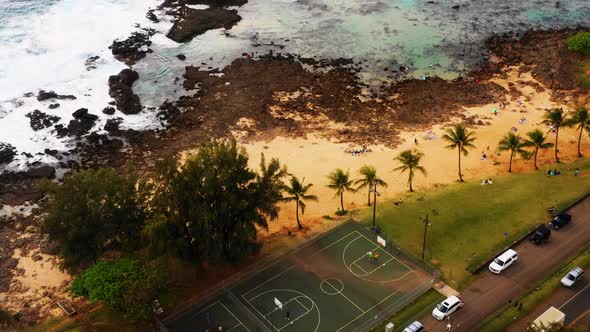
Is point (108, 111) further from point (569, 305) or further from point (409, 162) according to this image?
point (569, 305)

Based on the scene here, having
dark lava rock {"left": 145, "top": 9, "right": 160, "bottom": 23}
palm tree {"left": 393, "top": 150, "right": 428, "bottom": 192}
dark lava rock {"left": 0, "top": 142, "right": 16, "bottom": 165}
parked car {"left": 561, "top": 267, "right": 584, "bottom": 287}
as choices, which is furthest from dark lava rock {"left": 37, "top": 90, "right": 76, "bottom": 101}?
parked car {"left": 561, "top": 267, "right": 584, "bottom": 287}

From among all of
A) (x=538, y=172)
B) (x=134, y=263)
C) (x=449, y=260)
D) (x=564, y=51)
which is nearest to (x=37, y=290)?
(x=134, y=263)

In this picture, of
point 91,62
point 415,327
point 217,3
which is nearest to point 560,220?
point 415,327

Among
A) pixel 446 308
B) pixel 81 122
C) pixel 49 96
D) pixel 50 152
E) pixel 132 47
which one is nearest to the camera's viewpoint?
pixel 446 308

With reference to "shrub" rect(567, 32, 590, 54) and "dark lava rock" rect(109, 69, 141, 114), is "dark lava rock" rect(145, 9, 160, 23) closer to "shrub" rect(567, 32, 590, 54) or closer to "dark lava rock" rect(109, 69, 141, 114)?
"dark lava rock" rect(109, 69, 141, 114)

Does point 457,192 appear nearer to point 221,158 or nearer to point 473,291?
point 473,291

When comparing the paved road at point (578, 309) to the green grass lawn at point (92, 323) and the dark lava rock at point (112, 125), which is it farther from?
the dark lava rock at point (112, 125)

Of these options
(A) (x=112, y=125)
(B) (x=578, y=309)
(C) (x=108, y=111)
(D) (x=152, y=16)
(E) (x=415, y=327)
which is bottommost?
(B) (x=578, y=309)
